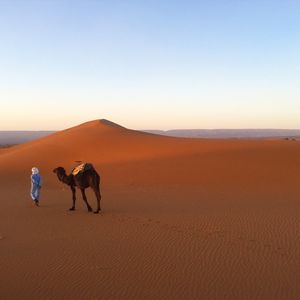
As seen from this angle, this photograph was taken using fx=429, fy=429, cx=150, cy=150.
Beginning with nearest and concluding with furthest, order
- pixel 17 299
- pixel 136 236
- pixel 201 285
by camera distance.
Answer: pixel 17 299, pixel 201 285, pixel 136 236

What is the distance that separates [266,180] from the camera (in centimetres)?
2086

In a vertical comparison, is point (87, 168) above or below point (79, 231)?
above

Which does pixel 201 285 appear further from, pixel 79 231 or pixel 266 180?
pixel 266 180

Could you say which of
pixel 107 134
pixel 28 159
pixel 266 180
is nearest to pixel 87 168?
pixel 266 180

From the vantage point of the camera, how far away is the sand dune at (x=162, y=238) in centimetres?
681

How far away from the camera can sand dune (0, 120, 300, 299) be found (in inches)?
268

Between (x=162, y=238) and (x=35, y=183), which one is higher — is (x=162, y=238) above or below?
below

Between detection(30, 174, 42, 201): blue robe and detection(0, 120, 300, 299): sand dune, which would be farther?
detection(30, 174, 42, 201): blue robe

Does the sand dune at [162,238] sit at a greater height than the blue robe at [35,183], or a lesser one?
lesser

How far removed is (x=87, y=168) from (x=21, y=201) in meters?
4.36

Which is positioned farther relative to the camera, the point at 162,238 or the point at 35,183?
the point at 35,183

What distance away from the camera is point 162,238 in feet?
31.9

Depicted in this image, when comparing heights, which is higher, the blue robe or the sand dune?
the blue robe

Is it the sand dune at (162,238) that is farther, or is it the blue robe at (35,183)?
the blue robe at (35,183)
